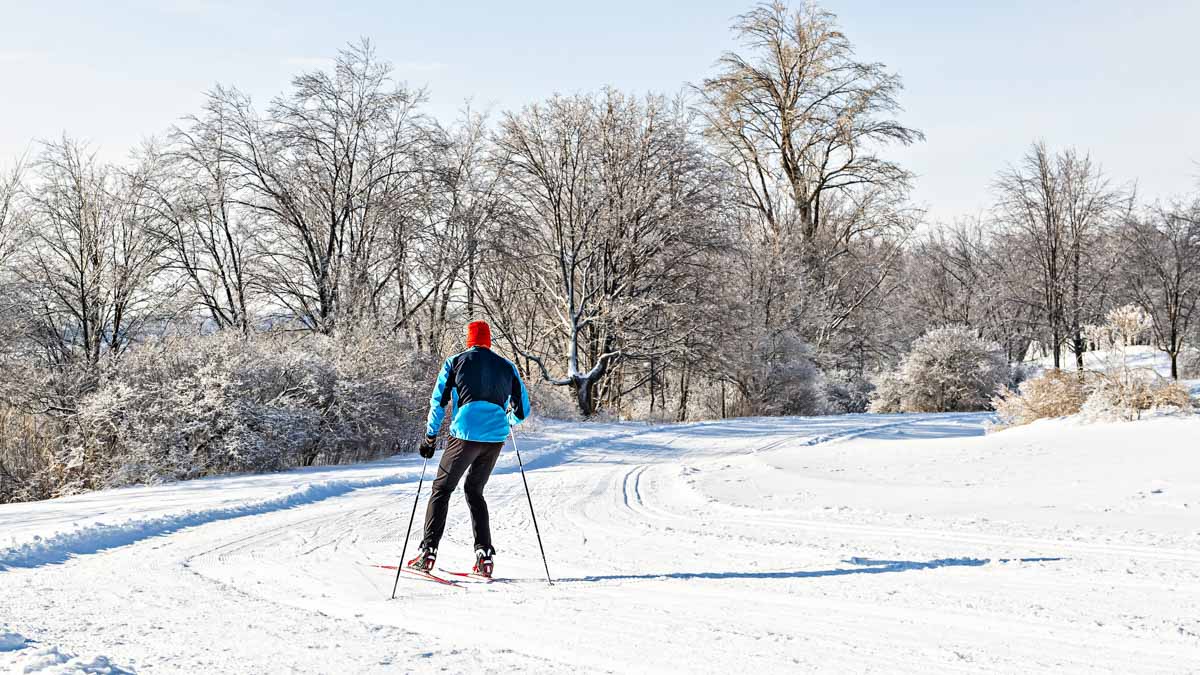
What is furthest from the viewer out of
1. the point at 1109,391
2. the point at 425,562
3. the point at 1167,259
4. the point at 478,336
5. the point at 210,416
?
the point at 1167,259

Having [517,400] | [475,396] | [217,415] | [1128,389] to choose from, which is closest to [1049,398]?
[1128,389]

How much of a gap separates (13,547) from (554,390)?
19613mm

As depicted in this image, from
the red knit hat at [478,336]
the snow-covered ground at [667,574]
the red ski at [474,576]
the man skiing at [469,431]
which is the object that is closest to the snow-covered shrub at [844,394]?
the snow-covered ground at [667,574]

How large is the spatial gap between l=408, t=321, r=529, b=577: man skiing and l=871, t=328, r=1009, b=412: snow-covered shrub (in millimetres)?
26703

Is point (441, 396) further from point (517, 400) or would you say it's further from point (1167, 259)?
point (1167, 259)

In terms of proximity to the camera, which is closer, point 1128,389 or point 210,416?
point 210,416

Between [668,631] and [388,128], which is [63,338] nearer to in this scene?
[388,128]

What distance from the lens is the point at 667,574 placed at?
20.1ft

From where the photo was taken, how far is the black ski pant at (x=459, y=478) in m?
6.48

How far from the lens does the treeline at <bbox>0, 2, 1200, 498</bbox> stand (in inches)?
640

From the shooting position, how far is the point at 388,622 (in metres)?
4.87

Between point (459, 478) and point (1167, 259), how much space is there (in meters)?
46.7

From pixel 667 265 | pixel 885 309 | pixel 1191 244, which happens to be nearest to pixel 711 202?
pixel 667 265

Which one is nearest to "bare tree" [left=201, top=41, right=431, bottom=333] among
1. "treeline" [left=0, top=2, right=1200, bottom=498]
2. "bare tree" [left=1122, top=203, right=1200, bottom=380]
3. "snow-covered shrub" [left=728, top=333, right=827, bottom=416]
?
"treeline" [left=0, top=2, right=1200, bottom=498]
